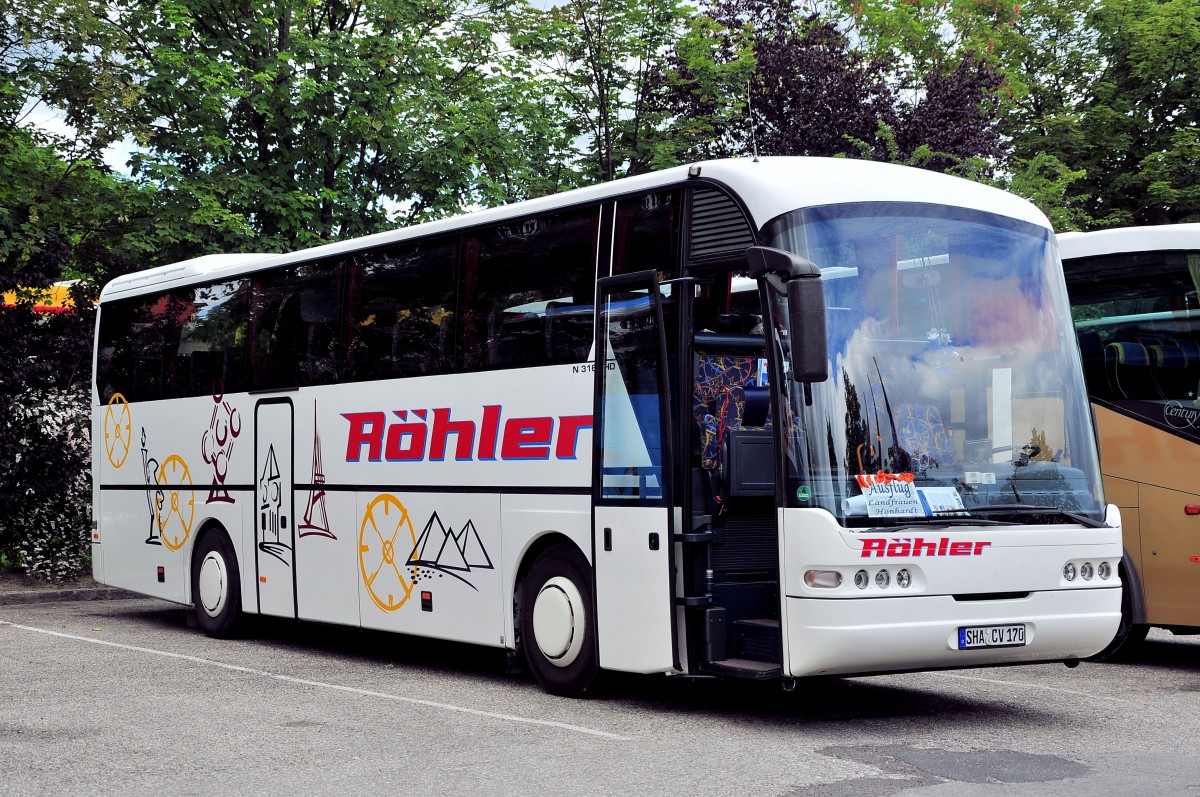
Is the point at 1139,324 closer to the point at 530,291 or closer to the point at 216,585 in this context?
the point at 530,291

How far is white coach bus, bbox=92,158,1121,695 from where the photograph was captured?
8.98 metres

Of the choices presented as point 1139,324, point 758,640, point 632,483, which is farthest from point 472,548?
point 1139,324

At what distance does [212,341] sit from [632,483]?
6942mm

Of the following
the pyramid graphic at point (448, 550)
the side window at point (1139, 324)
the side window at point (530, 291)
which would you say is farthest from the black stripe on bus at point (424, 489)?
the side window at point (1139, 324)

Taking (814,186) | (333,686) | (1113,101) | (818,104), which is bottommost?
(333,686)

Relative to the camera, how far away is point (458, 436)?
11.9 m

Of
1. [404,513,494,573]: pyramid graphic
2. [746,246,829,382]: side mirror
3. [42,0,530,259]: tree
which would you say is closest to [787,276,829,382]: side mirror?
[746,246,829,382]: side mirror

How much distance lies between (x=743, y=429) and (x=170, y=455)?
820 centimetres

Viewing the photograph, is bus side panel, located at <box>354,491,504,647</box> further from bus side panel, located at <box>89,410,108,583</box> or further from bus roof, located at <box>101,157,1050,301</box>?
bus side panel, located at <box>89,410,108,583</box>

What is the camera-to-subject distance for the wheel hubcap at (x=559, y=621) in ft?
34.7

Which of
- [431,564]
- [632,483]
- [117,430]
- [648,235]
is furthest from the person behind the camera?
[117,430]

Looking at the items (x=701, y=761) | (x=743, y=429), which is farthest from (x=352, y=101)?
(x=701, y=761)

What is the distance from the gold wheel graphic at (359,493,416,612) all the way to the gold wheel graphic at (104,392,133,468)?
16.1 feet

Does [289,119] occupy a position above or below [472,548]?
→ above
